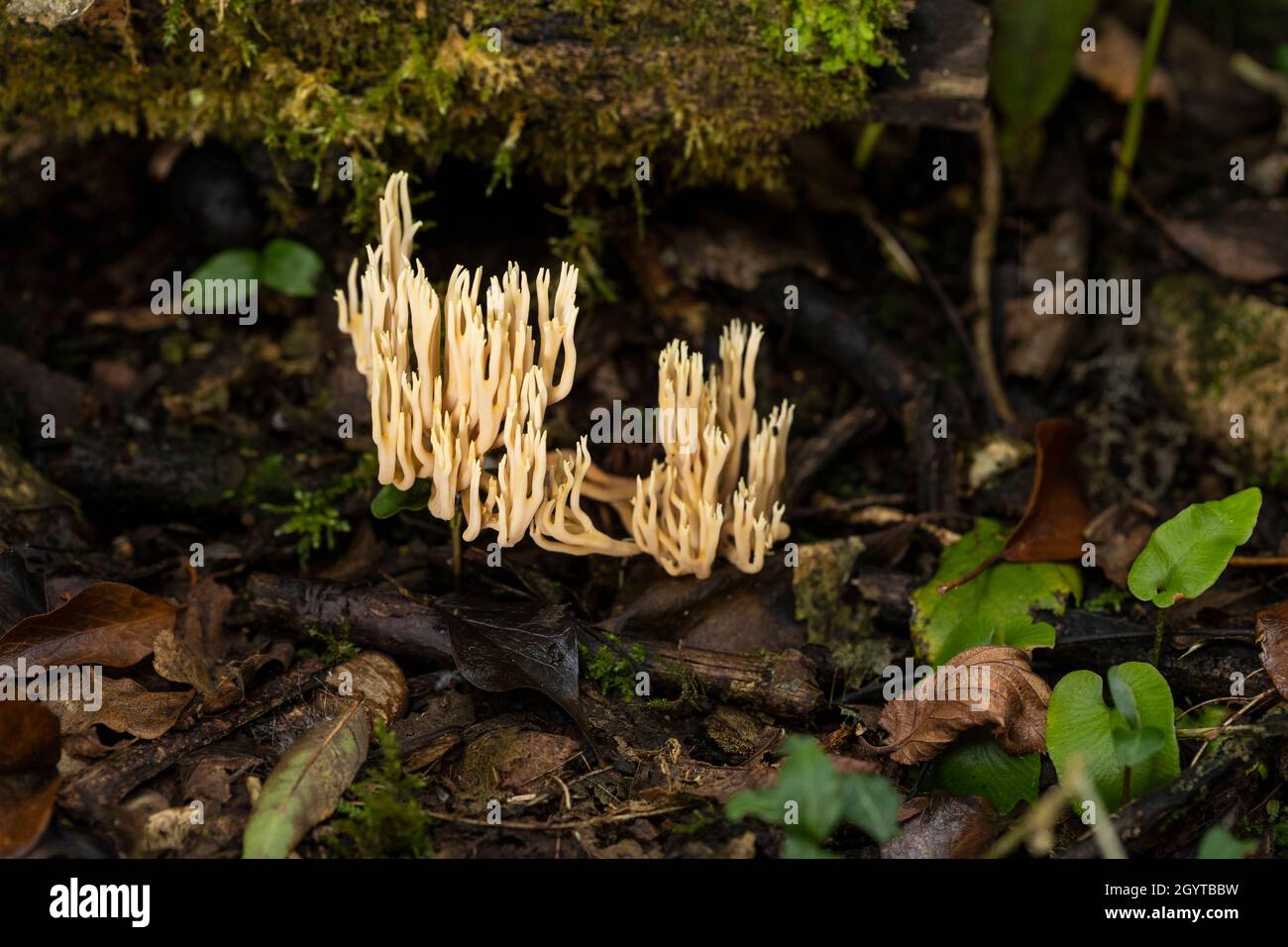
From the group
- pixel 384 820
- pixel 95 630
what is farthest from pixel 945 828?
pixel 95 630

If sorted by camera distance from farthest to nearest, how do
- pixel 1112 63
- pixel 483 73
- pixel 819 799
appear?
pixel 1112 63 → pixel 483 73 → pixel 819 799

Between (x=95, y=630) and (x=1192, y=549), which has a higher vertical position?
(x=1192, y=549)

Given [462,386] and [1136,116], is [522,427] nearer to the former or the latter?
[462,386]

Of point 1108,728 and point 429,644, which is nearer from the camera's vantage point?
point 1108,728

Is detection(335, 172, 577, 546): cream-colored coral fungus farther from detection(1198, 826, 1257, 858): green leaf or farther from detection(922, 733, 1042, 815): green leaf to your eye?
detection(1198, 826, 1257, 858): green leaf

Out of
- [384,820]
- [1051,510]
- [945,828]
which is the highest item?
[1051,510]

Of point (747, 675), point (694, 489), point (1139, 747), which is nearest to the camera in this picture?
point (1139, 747)
